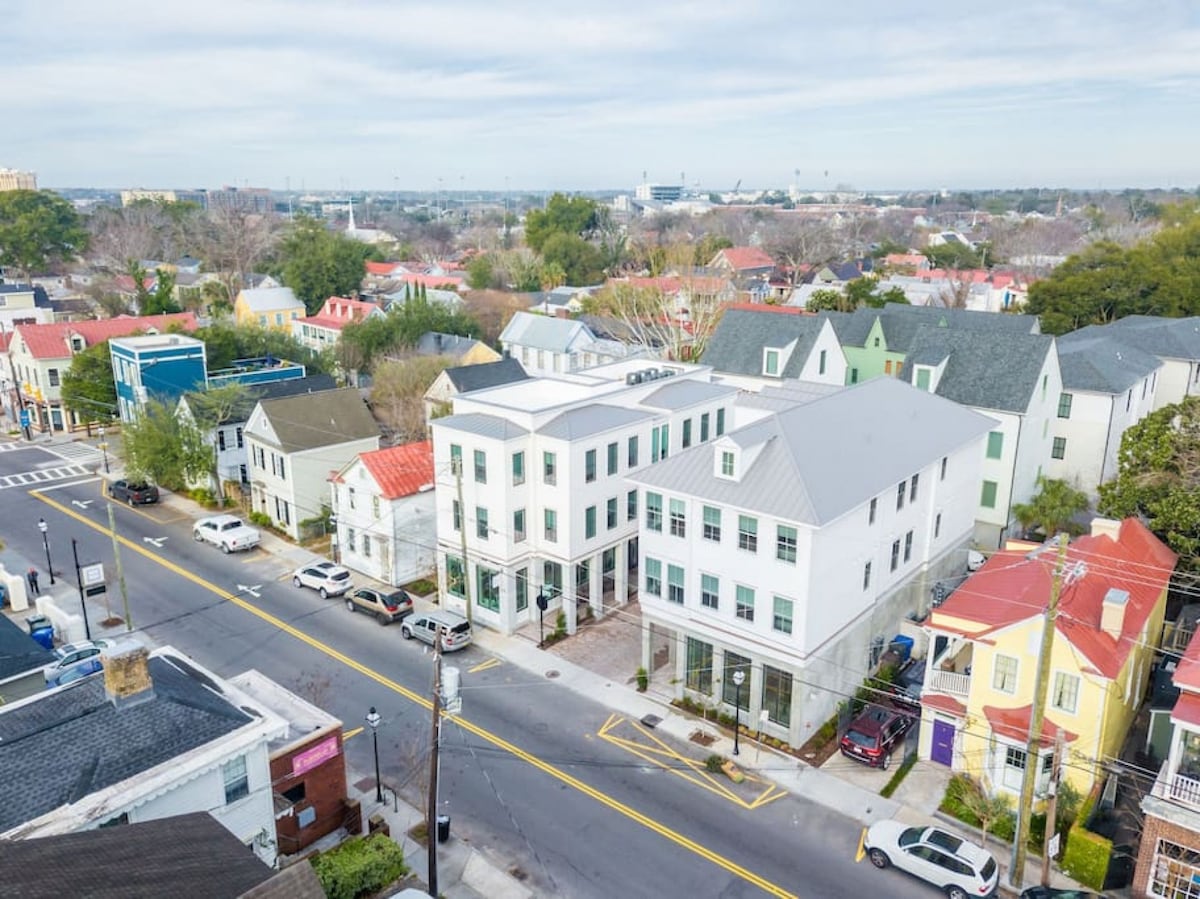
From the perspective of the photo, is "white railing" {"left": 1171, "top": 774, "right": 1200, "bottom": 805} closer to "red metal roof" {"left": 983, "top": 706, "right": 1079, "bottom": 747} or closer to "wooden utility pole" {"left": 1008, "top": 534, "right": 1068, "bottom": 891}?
"red metal roof" {"left": 983, "top": 706, "right": 1079, "bottom": 747}

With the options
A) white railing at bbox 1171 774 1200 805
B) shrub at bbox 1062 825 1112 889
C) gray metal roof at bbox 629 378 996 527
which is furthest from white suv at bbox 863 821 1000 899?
gray metal roof at bbox 629 378 996 527

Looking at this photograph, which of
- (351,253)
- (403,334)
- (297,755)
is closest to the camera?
(297,755)

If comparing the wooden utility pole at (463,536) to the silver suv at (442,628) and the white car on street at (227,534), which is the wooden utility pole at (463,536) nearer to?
the silver suv at (442,628)

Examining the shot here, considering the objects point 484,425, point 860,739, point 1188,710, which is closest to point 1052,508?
point 860,739

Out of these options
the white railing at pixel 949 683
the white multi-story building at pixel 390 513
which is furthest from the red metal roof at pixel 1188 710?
the white multi-story building at pixel 390 513

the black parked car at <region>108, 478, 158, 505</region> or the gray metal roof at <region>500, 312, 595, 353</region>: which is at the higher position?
the gray metal roof at <region>500, 312, 595, 353</region>

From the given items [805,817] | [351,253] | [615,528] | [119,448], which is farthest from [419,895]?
[351,253]

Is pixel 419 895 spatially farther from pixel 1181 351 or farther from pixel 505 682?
pixel 1181 351
